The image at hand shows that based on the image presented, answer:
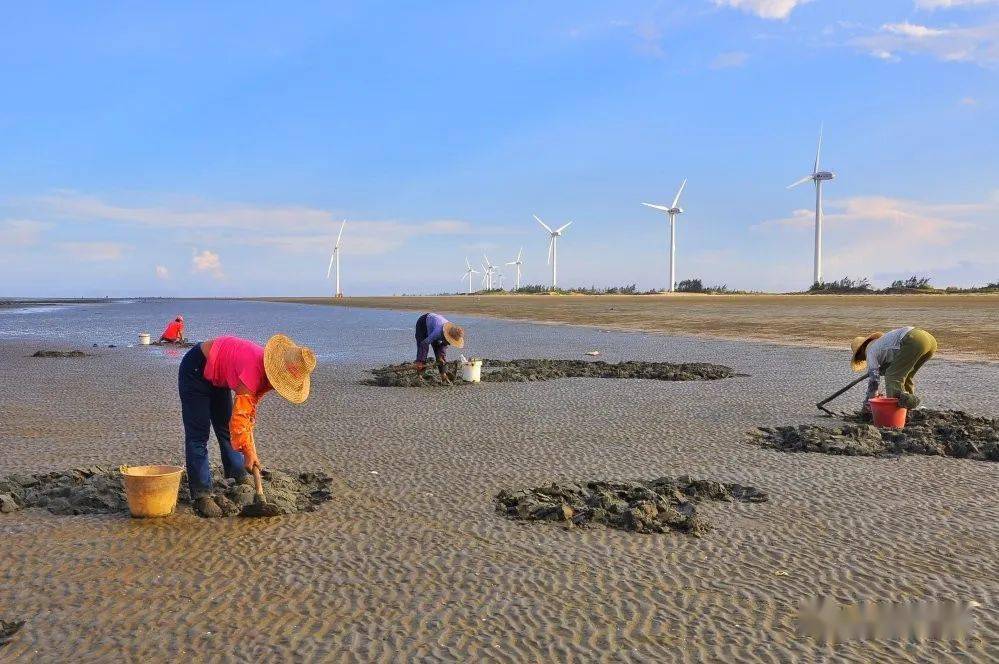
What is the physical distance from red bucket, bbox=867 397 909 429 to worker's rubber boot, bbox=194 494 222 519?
23.6ft

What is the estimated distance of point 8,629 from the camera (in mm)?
3994

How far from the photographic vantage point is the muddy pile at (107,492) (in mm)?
5992

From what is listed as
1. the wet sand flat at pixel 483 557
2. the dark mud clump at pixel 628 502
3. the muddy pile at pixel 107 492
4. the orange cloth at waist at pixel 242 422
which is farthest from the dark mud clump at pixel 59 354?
the dark mud clump at pixel 628 502

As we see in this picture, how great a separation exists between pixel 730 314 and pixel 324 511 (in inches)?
1403

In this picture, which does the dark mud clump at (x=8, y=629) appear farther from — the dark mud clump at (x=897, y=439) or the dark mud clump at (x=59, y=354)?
the dark mud clump at (x=59, y=354)

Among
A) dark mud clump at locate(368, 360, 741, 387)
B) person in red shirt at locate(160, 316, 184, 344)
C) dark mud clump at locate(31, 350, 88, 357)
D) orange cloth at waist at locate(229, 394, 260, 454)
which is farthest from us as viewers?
person in red shirt at locate(160, 316, 184, 344)

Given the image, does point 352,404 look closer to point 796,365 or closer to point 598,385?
point 598,385

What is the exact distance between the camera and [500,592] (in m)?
4.53

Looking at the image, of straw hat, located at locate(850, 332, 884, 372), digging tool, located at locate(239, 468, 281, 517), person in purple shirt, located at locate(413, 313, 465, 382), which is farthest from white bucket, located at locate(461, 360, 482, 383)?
digging tool, located at locate(239, 468, 281, 517)

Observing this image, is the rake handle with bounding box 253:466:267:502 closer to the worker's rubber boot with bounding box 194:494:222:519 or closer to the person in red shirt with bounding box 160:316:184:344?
the worker's rubber boot with bounding box 194:494:222:519

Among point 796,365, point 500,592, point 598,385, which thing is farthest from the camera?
point 796,365

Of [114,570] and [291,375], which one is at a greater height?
[291,375]

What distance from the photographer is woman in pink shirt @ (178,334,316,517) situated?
5.64 m

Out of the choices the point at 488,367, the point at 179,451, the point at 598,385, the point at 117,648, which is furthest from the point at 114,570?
Answer: the point at 488,367
